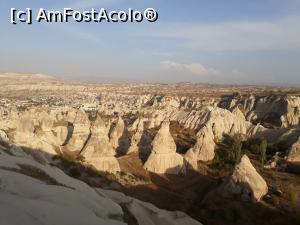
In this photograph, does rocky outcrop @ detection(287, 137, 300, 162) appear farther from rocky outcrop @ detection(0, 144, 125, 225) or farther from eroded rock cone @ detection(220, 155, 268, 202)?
rocky outcrop @ detection(0, 144, 125, 225)

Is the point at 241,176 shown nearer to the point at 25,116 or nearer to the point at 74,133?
the point at 74,133

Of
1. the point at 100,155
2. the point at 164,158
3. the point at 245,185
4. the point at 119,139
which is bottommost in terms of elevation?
the point at 245,185

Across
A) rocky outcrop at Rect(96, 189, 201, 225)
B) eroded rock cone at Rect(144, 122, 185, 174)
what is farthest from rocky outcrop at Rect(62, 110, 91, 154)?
rocky outcrop at Rect(96, 189, 201, 225)

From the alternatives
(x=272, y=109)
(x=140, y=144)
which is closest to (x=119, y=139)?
(x=140, y=144)

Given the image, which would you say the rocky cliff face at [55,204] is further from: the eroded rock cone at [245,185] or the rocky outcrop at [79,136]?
the rocky outcrop at [79,136]

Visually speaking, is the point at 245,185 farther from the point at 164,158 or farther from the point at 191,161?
the point at 164,158

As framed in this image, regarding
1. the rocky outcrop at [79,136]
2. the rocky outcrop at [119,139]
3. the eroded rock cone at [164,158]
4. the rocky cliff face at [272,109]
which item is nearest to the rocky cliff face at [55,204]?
the eroded rock cone at [164,158]

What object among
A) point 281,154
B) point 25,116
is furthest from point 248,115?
point 25,116
